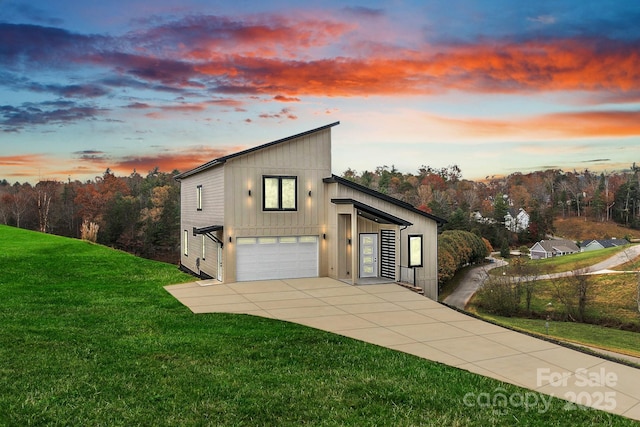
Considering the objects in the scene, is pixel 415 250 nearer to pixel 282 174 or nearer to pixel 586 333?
pixel 282 174

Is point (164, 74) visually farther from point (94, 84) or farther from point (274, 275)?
point (274, 275)

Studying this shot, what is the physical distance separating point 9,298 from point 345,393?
1262 centimetres

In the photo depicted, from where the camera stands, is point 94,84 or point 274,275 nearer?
point 274,275

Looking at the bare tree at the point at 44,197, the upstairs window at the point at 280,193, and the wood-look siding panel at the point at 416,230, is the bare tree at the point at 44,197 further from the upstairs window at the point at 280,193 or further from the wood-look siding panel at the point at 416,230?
the wood-look siding panel at the point at 416,230

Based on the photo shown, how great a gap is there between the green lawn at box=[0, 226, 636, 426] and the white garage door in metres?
5.85

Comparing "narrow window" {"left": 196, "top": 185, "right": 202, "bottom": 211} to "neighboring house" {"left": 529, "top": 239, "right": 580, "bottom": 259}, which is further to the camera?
"neighboring house" {"left": 529, "top": 239, "right": 580, "bottom": 259}

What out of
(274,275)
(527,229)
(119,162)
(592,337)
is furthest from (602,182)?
(274,275)

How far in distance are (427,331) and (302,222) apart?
9.32 meters

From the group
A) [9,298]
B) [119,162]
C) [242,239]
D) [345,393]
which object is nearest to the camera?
[345,393]

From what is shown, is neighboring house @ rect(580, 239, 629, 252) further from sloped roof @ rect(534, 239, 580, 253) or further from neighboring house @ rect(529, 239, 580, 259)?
neighboring house @ rect(529, 239, 580, 259)

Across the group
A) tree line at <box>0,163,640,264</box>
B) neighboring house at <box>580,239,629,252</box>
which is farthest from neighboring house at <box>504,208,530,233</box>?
Answer: neighboring house at <box>580,239,629,252</box>

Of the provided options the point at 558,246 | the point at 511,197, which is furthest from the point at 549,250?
the point at 511,197

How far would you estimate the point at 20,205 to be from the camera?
62750mm

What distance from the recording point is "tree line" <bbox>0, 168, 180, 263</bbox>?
58.8m
